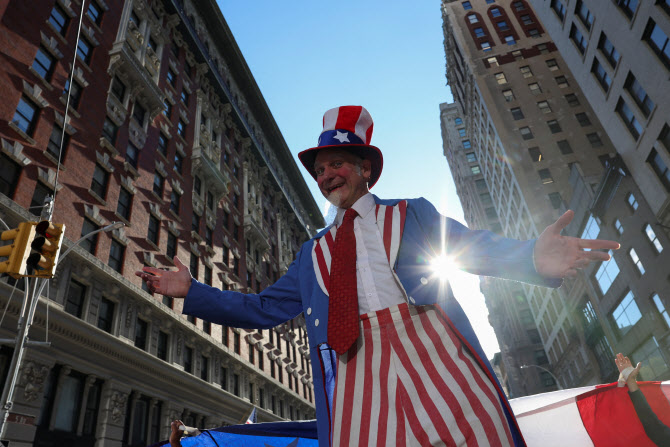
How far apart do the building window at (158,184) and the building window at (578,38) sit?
27.9 meters

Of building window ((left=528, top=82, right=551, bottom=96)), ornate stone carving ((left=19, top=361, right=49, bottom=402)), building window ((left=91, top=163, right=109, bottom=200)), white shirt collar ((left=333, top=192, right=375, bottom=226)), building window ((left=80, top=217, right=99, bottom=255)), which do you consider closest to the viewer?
white shirt collar ((left=333, top=192, right=375, bottom=226))

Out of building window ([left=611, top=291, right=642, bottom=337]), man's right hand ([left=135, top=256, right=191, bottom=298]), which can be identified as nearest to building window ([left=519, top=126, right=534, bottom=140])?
building window ([left=611, top=291, right=642, bottom=337])

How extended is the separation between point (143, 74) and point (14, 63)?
8289 mm

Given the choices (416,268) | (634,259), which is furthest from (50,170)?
(634,259)

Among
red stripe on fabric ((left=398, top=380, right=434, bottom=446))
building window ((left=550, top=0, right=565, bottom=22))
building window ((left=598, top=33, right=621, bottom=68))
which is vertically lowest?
red stripe on fabric ((left=398, top=380, right=434, bottom=446))

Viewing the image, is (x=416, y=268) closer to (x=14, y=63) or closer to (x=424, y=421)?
(x=424, y=421)

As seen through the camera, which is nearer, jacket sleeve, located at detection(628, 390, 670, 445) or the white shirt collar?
the white shirt collar

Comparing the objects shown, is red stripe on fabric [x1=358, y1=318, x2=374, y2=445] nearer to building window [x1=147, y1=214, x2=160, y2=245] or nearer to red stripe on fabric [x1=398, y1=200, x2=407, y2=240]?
red stripe on fabric [x1=398, y1=200, x2=407, y2=240]

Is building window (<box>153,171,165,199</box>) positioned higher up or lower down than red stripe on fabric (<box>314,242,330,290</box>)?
higher up

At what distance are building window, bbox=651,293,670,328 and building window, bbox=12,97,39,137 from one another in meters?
32.6

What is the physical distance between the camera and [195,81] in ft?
119

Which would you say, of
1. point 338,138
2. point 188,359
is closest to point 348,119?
point 338,138

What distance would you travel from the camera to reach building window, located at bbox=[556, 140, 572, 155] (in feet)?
159

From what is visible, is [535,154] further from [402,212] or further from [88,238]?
[402,212]
